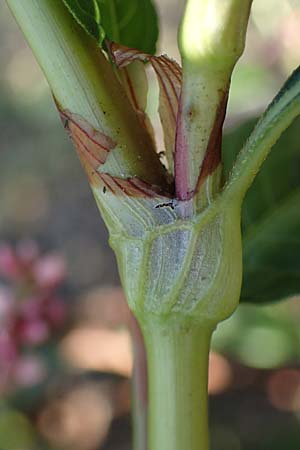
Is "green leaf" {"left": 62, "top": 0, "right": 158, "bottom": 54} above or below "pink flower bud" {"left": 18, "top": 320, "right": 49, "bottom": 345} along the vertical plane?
above

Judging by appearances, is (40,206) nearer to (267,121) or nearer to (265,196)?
(265,196)

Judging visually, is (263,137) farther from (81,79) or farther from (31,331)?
(31,331)

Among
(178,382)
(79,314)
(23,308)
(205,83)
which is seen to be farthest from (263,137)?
(79,314)

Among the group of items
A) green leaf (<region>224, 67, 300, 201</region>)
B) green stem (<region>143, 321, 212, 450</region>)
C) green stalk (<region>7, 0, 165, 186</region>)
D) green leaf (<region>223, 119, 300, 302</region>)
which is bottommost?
green leaf (<region>223, 119, 300, 302</region>)

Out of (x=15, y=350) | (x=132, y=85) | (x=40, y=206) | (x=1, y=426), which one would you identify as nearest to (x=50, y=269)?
(x=15, y=350)

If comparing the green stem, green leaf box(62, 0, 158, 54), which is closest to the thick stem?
the green stem

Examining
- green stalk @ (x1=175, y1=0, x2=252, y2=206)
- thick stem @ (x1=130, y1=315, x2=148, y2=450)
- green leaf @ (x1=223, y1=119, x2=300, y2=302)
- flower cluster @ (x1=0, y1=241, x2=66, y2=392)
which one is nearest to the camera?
green stalk @ (x1=175, y1=0, x2=252, y2=206)

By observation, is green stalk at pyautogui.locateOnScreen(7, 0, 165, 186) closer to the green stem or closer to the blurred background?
the green stem
